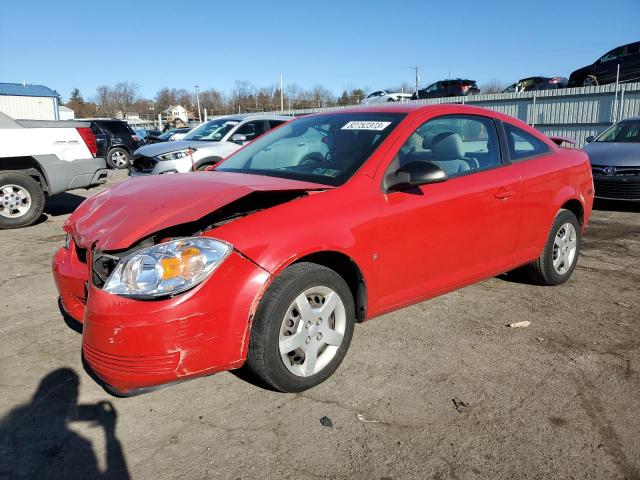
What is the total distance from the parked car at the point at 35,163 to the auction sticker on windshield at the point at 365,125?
5595mm

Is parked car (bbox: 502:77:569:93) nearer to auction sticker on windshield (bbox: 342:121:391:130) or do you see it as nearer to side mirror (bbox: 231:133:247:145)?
side mirror (bbox: 231:133:247:145)

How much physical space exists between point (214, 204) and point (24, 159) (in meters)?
6.23

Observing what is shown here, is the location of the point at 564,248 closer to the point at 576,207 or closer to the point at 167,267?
the point at 576,207

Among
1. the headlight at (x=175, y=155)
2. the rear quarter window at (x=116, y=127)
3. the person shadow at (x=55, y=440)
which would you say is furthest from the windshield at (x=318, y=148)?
the rear quarter window at (x=116, y=127)

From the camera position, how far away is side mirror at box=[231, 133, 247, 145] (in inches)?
370

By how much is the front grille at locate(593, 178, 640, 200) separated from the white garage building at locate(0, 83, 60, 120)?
32.6 m

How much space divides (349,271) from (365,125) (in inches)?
45.1

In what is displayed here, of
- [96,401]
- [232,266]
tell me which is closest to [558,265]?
[232,266]

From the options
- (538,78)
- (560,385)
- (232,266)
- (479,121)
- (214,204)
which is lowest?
(560,385)

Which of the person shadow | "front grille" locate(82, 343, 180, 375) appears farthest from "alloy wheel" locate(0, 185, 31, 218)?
"front grille" locate(82, 343, 180, 375)

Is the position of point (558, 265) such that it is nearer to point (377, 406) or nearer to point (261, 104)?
point (377, 406)

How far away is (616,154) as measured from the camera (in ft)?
27.6

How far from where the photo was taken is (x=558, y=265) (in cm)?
462

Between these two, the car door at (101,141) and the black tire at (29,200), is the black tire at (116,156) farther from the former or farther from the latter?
the black tire at (29,200)
